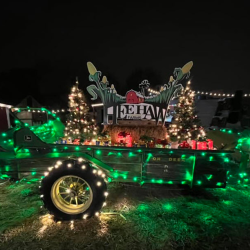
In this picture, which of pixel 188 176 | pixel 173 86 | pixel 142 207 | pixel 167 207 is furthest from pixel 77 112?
pixel 188 176

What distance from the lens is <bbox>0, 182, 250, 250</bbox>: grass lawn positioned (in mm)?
2389

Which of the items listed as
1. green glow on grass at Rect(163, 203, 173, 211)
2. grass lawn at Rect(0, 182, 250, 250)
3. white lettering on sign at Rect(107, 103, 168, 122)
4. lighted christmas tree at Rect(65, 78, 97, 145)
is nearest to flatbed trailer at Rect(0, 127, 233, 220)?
grass lawn at Rect(0, 182, 250, 250)

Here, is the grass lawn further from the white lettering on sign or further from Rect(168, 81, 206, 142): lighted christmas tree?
Rect(168, 81, 206, 142): lighted christmas tree

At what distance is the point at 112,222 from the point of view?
9.23ft

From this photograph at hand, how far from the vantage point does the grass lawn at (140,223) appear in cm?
239

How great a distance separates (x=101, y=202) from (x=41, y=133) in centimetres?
290

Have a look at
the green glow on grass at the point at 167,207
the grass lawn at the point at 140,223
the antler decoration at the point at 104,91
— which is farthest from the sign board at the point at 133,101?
the green glow on grass at the point at 167,207

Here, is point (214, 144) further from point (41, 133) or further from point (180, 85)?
point (41, 133)

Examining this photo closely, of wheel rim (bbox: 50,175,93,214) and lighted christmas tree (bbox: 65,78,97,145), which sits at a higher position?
lighted christmas tree (bbox: 65,78,97,145)

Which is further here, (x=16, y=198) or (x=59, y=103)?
(x=59, y=103)

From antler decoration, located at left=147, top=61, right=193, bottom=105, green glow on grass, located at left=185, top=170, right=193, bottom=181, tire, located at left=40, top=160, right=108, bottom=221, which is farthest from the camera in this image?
antler decoration, located at left=147, top=61, right=193, bottom=105

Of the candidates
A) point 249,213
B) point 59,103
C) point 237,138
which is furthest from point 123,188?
point 59,103

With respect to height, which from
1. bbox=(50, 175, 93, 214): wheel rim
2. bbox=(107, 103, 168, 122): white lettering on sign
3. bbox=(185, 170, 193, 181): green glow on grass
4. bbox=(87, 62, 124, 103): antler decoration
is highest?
bbox=(87, 62, 124, 103): antler decoration

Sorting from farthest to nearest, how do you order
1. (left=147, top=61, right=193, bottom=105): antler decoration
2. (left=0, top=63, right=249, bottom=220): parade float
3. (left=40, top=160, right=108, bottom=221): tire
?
(left=147, top=61, right=193, bottom=105): antler decoration < (left=0, top=63, right=249, bottom=220): parade float < (left=40, top=160, right=108, bottom=221): tire
